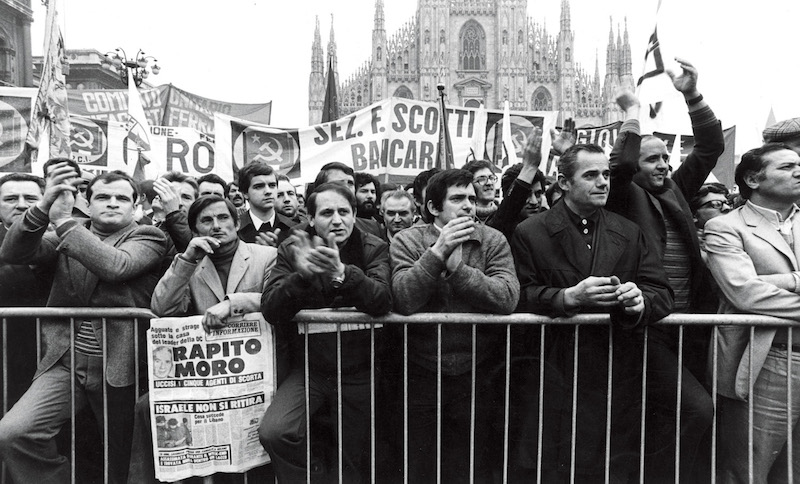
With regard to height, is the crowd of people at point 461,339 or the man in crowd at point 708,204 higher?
the man in crowd at point 708,204

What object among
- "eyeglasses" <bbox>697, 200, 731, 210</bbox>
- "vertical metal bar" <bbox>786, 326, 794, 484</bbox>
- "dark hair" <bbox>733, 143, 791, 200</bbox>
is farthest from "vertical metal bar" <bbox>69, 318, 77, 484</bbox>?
"eyeglasses" <bbox>697, 200, 731, 210</bbox>

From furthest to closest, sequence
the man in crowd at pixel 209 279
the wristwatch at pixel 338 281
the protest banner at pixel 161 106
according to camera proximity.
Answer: the protest banner at pixel 161 106 < the man in crowd at pixel 209 279 < the wristwatch at pixel 338 281

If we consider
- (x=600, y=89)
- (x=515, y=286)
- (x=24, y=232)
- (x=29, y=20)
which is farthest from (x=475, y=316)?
(x=600, y=89)

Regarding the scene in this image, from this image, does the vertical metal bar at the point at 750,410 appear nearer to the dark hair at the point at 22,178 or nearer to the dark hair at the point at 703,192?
the dark hair at the point at 703,192

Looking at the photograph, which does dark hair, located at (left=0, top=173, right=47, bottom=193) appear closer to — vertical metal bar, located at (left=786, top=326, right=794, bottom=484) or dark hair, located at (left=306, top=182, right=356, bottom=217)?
dark hair, located at (left=306, top=182, right=356, bottom=217)

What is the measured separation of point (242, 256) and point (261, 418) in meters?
0.85

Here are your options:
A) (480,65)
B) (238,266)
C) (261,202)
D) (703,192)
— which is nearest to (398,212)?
(261,202)

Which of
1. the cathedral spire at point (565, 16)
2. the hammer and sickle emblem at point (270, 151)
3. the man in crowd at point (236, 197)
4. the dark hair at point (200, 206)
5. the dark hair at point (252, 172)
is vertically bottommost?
the dark hair at point (200, 206)

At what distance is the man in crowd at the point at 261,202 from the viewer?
4.47 metres

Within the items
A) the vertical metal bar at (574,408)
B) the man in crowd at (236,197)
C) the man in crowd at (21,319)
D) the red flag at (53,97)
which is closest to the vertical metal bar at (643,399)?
the vertical metal bar at (574,408)

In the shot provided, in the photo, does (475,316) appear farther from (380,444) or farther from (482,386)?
(380,444)

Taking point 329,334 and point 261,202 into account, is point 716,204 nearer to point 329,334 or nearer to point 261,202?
point 329,334

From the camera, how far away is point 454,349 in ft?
10.3

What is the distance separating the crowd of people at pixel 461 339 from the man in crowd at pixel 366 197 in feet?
6.15
